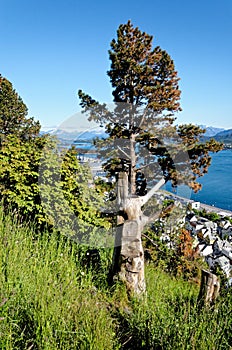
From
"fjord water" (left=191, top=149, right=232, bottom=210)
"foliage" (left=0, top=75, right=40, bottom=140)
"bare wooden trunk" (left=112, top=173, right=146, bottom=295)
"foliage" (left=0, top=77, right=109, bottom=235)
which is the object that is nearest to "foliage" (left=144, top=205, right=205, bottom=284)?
"foliage" (left=0, top=77, right=109, bottom=235)

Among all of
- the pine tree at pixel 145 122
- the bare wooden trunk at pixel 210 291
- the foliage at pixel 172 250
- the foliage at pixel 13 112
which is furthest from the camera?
the foliage at pixel 13 112

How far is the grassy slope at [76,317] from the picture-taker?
1.81 metres

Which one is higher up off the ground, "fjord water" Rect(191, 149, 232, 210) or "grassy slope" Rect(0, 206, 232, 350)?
"grassy slope" Rect(0, 206, 232, 350)

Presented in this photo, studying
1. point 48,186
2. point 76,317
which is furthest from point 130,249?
point 48,186

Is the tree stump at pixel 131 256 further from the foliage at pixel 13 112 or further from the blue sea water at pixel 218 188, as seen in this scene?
the blue sea water at pixel 218 188

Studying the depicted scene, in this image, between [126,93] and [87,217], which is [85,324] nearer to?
[87,217]

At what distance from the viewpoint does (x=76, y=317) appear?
1935mm

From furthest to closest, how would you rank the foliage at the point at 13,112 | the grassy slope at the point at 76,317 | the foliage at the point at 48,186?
the foliage at the point at 13,112
the foliage at the point at 48,186
the grassy slope at the point at 76,317

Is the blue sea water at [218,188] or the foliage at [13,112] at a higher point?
the foliage at [13,112]

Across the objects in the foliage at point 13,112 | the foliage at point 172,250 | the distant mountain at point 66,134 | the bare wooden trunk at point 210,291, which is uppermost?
the foliage at point 13,112

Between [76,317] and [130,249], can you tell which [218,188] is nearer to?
[130,249]

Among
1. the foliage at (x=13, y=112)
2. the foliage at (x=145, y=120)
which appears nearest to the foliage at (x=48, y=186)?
the foliage at (x=145, y=120)

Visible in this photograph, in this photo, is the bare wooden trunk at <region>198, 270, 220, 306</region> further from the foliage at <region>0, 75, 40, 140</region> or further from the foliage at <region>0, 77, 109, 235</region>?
the foliage at <region>0, 75, 40, 140</region>

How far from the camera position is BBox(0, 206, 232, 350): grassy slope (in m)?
1.81
